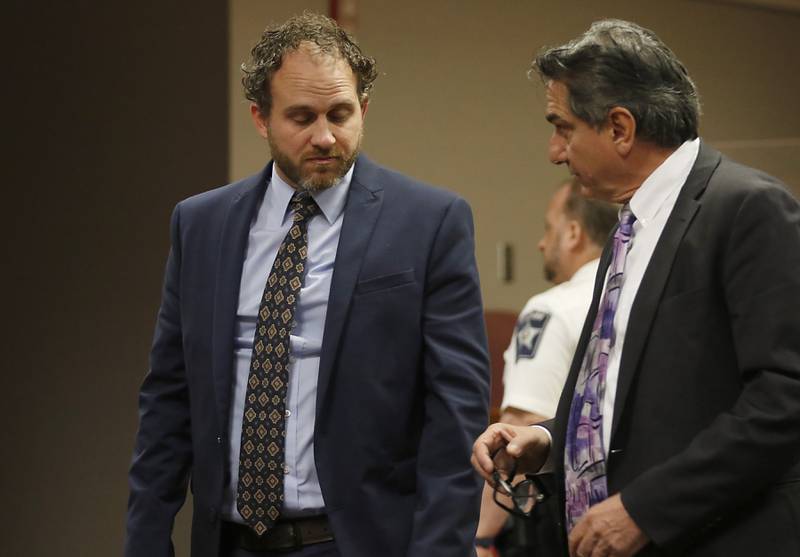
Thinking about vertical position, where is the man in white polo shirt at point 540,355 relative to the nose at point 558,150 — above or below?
below

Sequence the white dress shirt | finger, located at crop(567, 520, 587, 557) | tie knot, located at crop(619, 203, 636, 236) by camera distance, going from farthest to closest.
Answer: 1. tie knot, located at crop(619, 203, 636, 236)
2. the white dress shirt
3. finger, located at crop(567, 520, 587, 557)

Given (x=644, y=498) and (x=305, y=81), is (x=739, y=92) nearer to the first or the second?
(x=305, y=81)

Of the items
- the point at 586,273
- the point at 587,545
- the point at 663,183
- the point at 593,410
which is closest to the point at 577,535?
the point at 587,545

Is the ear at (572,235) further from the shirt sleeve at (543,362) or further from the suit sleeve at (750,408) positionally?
the suit sleeve at (750,408)

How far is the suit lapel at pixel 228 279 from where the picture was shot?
2.18m

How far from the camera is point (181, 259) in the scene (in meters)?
2.36

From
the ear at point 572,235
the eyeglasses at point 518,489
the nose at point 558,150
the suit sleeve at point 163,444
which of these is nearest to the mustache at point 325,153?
the suit sleeve at point 163,444

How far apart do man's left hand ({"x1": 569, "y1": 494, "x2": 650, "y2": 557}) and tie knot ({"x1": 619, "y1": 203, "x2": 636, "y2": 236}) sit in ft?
1.49

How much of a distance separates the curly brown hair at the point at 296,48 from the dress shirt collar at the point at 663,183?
2.28 feet

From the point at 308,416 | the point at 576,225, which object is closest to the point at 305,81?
the point at 308,416

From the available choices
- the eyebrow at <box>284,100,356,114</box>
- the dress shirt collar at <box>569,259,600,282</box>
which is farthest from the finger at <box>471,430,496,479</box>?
the dress shirt collar at <box>569,259,600,282</box>

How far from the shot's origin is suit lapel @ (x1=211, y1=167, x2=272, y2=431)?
2.18 meters

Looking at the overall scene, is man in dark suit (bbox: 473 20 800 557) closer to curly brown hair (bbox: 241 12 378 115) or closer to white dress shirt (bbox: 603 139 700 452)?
white dress shirt (bbox: 603 139 700 452)

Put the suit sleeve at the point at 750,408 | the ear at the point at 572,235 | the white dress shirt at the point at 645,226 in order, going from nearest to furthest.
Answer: the suit sleeve at the point at 750,408, the white dress shirt at the point at 645,226, the ear at the point at 572,235
